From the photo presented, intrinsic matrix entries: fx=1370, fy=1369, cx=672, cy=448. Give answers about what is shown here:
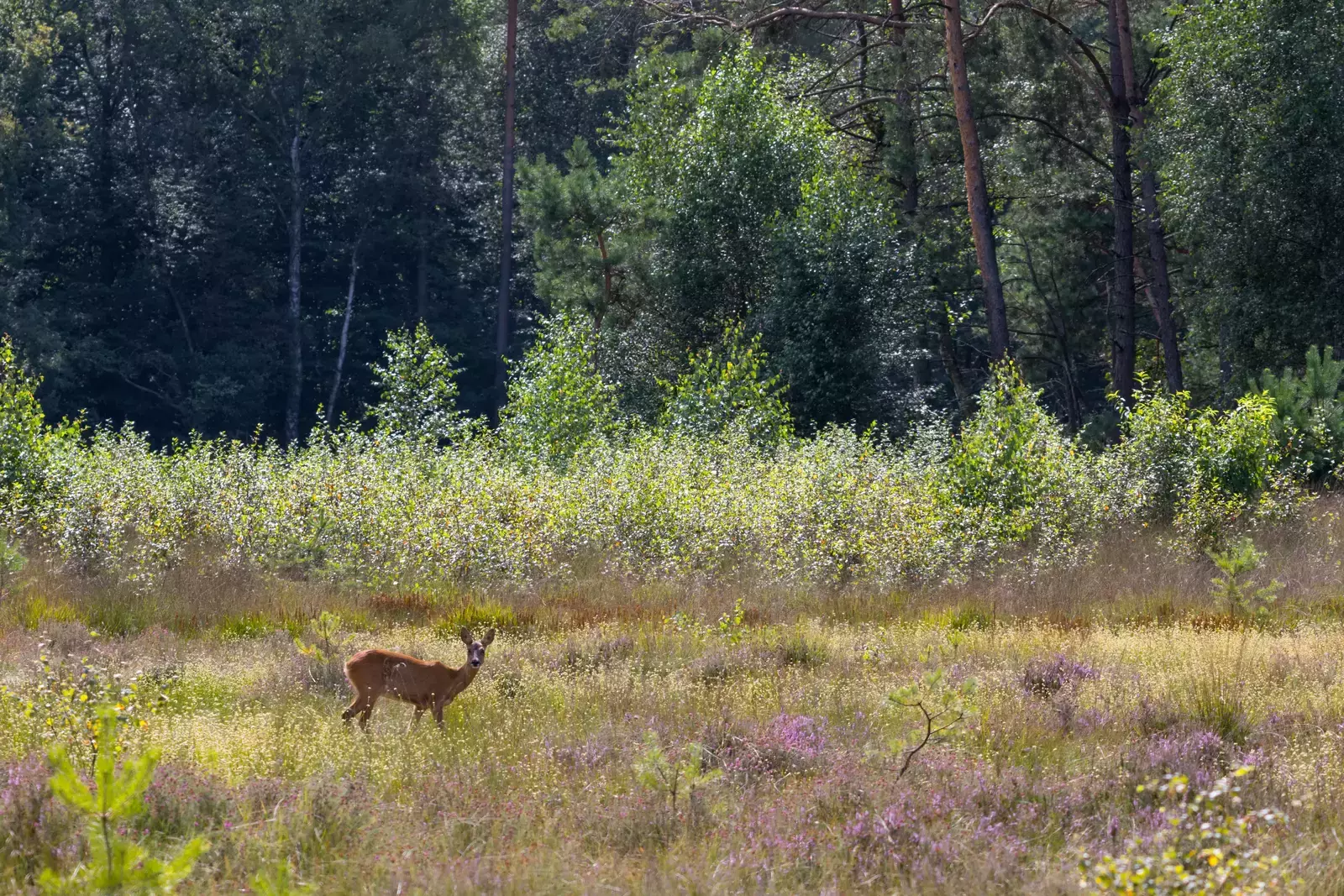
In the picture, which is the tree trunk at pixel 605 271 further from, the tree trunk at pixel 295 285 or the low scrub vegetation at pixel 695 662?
the tree trunk at pixel 295 285

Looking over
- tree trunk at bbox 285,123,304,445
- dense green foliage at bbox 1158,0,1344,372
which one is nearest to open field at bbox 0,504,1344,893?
dense green foliage at bbox 1158,0,1344,372

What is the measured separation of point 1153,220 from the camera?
2814cm

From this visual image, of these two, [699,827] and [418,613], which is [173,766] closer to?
[699,827]

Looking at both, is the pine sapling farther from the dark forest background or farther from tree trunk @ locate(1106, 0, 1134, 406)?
tree trunk @ locate(1106, 0, 1134, 406)

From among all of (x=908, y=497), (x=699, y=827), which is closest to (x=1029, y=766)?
(x=699, y=827)

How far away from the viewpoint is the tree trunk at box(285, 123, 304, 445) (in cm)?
4672

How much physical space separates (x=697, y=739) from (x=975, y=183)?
1854 cm

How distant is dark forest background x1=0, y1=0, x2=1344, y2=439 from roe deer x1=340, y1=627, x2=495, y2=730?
14.8 m

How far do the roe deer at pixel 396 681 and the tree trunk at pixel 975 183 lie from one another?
1724 cm

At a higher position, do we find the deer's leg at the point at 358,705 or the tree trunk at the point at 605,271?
the tree trunk at the point at 605,271

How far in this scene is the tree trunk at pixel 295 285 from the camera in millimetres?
46719

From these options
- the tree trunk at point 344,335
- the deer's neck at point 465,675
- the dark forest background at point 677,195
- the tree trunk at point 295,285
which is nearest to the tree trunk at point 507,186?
the dark forest background at point 677,195

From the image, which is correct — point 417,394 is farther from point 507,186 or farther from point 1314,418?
point 507,186

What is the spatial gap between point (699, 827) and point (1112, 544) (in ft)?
34.2
